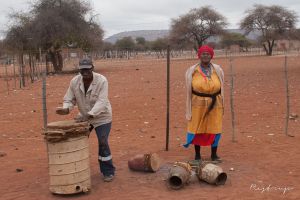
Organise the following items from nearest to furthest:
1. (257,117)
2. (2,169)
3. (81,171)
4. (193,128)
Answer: (81,171) < (193,128) < (2,169) < (257,117)

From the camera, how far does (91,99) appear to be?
5.11 m

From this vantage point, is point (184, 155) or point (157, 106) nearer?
point (184, 155)

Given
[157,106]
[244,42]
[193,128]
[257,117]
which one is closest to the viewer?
[193,128]

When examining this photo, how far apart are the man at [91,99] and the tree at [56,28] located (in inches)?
963

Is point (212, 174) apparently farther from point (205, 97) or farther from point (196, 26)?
point (196, 26)

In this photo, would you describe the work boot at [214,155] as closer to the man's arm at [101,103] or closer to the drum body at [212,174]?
the drum body at [212,174]

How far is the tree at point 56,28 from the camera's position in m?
28.8

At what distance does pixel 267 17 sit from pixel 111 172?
53364 millimetres

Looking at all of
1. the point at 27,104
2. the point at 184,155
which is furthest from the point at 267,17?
the point at 184,155

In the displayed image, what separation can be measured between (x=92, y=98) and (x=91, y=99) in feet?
0.06

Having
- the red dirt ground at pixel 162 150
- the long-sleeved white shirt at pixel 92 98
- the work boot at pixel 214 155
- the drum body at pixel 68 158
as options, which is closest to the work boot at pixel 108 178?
the red dirt ground at pixel 162 150

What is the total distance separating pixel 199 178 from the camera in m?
5.27

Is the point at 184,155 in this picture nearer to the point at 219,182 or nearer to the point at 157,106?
the point at 219,182

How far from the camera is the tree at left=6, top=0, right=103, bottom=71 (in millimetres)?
28828
